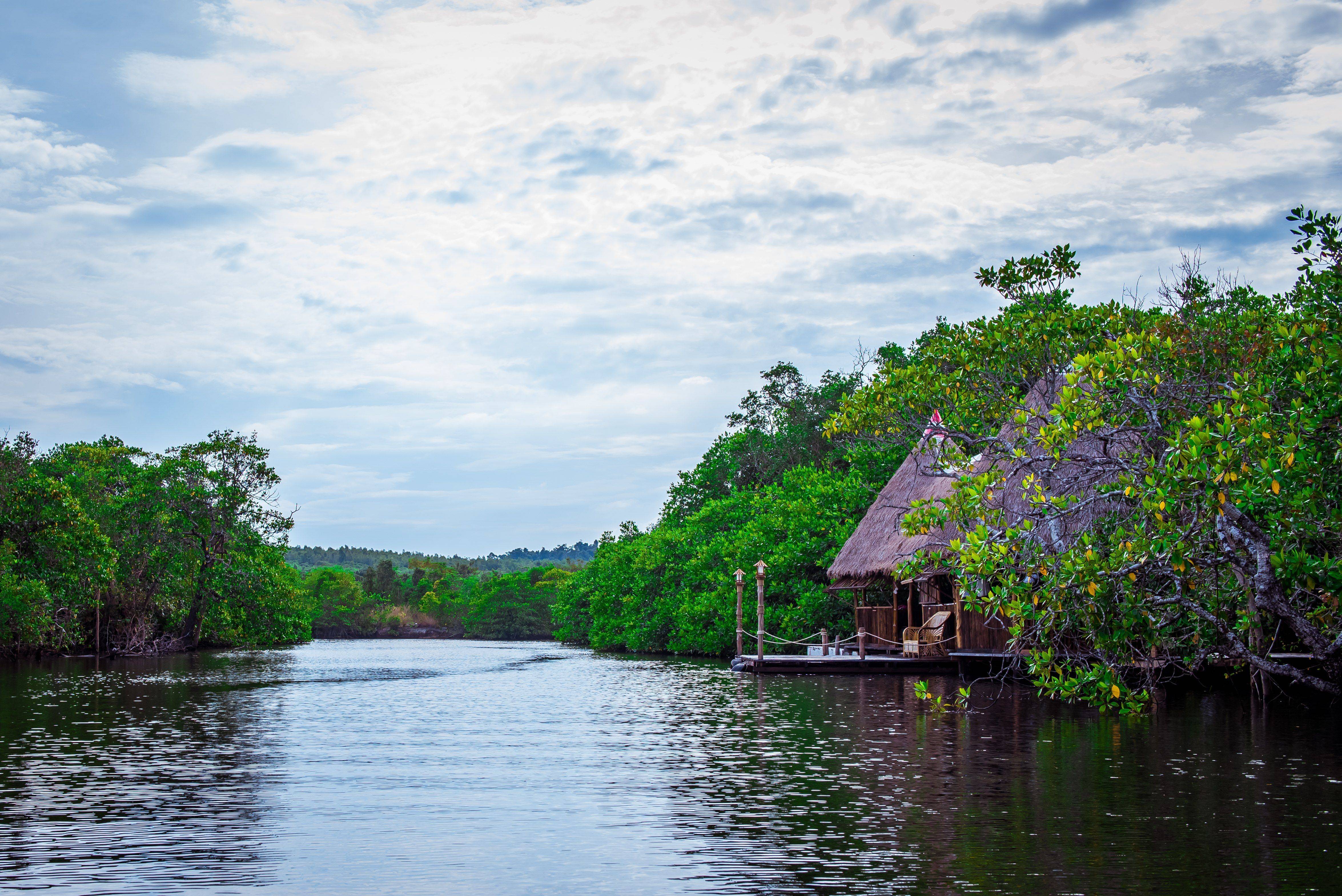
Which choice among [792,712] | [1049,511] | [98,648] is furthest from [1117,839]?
[98,648]

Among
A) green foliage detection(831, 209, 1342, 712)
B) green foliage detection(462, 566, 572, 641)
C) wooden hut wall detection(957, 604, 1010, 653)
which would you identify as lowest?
green foliage detection(462, 566, 572, 641)

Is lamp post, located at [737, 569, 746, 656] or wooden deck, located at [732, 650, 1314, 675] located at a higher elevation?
lamp post, located at [737, 569, 746, 656]

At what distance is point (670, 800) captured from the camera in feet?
32.7

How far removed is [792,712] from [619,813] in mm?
9104

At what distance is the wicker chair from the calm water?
721 centimetres

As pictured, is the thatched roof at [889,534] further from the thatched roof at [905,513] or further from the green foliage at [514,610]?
the green foliage at [514,610]

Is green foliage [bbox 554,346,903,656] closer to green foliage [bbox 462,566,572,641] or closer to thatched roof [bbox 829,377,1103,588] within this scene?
thatched roof [bbox 829,377,1103,588]

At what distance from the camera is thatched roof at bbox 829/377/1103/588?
23.2m

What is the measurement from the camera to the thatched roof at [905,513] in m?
23.2

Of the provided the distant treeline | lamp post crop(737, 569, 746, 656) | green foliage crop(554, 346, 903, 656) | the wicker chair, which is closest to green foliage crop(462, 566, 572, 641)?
the distant treeline

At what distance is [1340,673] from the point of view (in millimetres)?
16172

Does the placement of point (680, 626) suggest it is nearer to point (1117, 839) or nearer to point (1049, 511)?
point (1049, 511)

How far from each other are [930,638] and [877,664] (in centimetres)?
180

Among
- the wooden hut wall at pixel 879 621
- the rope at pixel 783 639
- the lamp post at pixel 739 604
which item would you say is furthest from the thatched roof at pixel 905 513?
the lamp post at pixel 739 604
